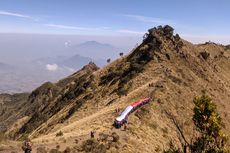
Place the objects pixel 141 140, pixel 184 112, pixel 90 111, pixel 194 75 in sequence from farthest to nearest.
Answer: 1. pixel 194 75
2. pixel 90 111
3. pixel 184 112
4. pixel 141 140

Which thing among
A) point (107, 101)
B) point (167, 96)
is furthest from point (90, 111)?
point (167, 96)

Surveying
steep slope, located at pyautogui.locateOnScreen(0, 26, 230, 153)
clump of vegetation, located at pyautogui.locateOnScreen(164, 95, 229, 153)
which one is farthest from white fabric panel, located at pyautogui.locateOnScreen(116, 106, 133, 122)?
clump of vegetation, located at pyautogui.locateOnScreen(164, 95, 229, 153)

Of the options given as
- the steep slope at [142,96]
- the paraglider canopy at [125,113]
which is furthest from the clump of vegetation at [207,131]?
Result: the paraglider canopy at [125,113]

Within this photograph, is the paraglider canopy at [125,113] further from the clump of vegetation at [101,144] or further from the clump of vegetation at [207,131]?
the clump of vegetation at [207,131]

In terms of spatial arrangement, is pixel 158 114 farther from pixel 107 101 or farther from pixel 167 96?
pixel 107 101

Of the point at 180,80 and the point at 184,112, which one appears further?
the point at 180,80

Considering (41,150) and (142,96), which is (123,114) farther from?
(41,150)

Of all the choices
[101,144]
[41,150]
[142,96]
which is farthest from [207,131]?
[142,96]

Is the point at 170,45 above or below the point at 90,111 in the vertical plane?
above

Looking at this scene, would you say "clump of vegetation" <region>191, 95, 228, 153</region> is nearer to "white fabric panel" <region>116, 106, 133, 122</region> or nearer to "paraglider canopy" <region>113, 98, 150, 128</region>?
"paraglider canopy" <region>113, 98, 150, 128</region>
